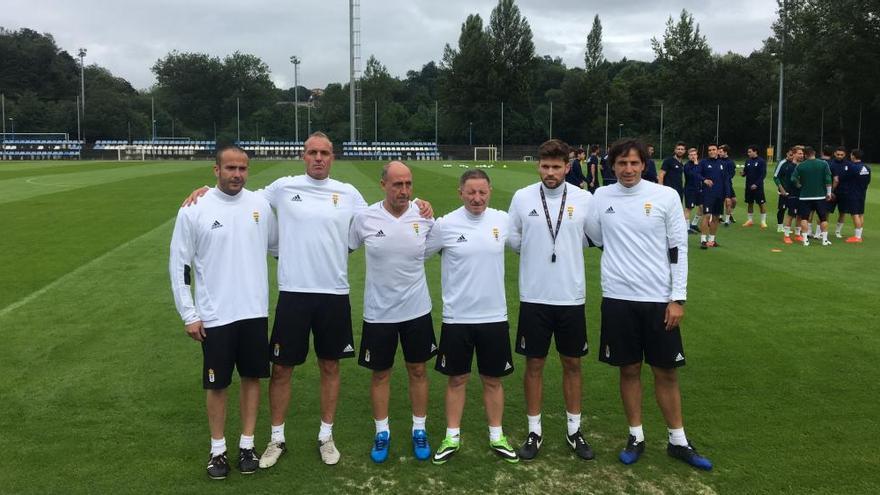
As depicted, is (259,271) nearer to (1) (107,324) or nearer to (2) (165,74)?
(1) (107,324)

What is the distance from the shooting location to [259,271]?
412 centimetres

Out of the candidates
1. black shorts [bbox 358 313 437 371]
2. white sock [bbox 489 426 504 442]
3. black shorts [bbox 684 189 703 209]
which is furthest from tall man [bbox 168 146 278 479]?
black shorts [bbox 684 189 703 209]

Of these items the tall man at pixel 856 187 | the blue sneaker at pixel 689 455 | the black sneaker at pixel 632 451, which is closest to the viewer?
the blue sneaker at pixel 689 455

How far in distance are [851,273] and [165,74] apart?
111029mm

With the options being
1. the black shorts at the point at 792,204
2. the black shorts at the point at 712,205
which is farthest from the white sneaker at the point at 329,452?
the black shorts at the point at 792,204

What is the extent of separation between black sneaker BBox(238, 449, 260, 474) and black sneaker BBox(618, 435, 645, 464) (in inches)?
91.8

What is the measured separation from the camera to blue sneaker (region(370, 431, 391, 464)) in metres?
4.21

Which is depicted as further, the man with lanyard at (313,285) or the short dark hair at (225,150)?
the man with lanyard at (313,285)

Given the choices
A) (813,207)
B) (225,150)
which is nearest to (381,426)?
(225,150)

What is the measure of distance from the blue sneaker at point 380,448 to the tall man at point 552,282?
0.89m

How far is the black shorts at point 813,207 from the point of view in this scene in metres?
12.7

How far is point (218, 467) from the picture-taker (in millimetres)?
4016

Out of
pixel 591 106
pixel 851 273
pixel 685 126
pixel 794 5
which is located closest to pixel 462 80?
pixel 591 106

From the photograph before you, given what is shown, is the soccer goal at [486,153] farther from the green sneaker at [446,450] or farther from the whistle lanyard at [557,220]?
the green sneaker at [446,450]
